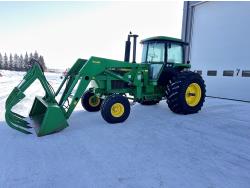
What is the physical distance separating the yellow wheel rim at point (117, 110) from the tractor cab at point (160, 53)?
1664 millimetres

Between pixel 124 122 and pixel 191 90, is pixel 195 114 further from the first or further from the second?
pixel 124 122

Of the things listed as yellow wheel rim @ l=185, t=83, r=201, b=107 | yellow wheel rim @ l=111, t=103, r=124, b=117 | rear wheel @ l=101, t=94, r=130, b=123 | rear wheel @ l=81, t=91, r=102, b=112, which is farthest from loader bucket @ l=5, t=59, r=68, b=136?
yellow wheel rim @ l=185, t=83, r=201, b=107

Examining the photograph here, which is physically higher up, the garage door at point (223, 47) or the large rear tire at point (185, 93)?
Answer: the garage door at point (223, 47)

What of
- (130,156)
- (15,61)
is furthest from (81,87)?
(15,61)

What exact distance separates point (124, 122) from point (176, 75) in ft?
7.48

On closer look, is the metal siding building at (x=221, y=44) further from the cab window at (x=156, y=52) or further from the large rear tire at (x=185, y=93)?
the cab window at (x=156, y=52)

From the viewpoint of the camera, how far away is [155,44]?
661 centimetres

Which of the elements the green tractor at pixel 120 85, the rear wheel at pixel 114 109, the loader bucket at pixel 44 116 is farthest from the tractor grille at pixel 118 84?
the loader bucket at pixel 44 116

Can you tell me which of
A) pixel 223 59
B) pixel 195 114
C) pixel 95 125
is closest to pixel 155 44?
pixel 195 114

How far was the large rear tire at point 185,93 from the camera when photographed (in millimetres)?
6160

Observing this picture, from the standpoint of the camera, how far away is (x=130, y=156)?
10.9 ft

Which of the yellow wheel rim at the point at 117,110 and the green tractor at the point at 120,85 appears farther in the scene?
the yellow wheel rim at the point at 117,110

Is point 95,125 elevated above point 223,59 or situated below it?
below

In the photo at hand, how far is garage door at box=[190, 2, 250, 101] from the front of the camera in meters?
9.88
